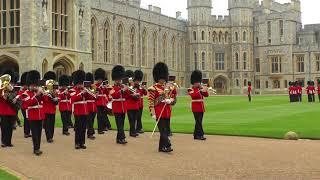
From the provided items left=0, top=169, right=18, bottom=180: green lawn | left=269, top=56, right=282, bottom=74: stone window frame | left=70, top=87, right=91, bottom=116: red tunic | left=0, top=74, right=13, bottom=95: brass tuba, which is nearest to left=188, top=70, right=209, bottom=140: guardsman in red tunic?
left=70, top=87, right=91, bottom=116: red tunic

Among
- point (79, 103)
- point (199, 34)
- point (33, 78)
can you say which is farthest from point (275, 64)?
point (33, 78)

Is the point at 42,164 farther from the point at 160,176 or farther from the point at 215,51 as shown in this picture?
the point at 215,51

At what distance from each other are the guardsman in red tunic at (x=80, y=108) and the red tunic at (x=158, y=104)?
6.55ft

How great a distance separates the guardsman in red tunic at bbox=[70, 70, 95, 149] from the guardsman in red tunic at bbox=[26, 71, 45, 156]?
3.40 ft

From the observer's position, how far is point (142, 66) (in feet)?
201

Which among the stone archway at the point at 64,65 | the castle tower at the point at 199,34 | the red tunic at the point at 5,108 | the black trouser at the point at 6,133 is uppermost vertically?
the castle tower at the point at 199,34

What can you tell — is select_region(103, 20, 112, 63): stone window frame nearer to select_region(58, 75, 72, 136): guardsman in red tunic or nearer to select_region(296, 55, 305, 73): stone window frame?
select_region(296, 55, 305, 73): stone window frame

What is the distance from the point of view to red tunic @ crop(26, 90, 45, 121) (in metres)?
12.8

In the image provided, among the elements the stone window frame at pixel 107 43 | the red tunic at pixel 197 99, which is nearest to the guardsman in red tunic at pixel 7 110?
the red tunic at pixel 197 99

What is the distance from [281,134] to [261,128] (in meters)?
1.84

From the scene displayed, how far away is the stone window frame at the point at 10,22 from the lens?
36594 millimetres

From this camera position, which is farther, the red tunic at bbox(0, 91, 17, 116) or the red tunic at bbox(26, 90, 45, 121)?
the red tunic at bbox(0, 91, 17, 116)

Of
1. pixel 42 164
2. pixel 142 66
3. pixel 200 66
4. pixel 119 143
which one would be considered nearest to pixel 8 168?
pixel 42 164

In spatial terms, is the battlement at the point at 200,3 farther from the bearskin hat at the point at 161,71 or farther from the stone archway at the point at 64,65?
the bearskin hat at the point at 161,71
